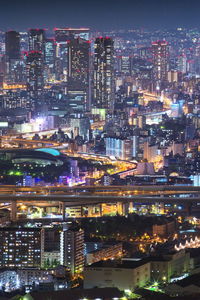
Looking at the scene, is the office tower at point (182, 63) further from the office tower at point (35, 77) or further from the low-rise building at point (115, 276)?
the low-rise building at point (115, 276)

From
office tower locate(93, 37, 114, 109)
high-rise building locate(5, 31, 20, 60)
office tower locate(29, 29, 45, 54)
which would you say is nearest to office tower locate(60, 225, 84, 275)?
office tower locate(93, 37, 114, 109)

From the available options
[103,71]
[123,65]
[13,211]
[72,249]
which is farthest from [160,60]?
[72,249]

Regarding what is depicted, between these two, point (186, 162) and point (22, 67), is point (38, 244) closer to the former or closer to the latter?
point (186, 162)

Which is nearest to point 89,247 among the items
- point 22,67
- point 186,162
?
point 186,162

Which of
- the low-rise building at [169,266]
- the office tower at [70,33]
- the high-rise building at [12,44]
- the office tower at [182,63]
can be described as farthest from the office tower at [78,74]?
the low-rise building at [169,266]

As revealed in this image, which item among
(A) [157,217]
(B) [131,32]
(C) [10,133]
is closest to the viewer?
(A) [157,217]

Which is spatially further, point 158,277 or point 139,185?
point 139,185

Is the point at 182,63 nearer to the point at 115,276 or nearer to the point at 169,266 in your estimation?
the point at 169,266
